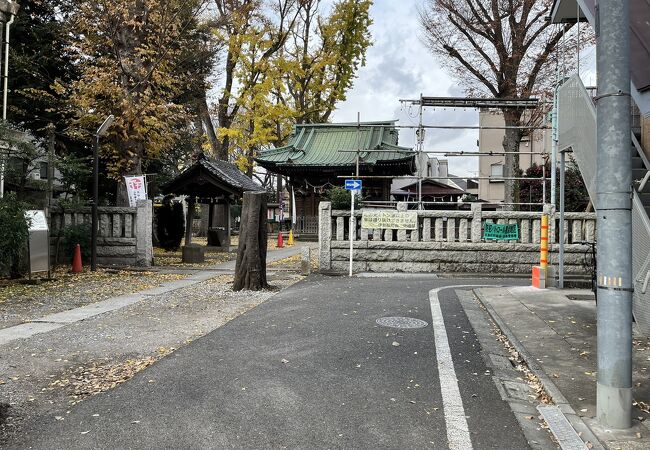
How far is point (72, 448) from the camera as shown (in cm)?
341

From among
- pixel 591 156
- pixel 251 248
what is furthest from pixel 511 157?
pixel 251 248

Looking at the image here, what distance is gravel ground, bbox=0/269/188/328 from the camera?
28.0ft

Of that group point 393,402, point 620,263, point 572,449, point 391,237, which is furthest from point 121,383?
point 391,237

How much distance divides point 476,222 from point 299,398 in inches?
409

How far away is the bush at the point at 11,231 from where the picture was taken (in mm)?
10555

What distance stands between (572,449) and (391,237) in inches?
416

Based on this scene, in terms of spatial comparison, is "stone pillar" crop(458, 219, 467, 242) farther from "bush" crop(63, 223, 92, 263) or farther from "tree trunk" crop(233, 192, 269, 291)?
"bush" crop(63, 223, 92, 263)

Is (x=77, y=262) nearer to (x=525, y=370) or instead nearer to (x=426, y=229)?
(x=426, y=229)

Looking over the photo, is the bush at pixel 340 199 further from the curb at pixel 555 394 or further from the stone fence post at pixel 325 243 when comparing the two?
the curb at pixel 555 394

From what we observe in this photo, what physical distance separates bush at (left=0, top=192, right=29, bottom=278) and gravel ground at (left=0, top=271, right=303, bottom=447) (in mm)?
3501

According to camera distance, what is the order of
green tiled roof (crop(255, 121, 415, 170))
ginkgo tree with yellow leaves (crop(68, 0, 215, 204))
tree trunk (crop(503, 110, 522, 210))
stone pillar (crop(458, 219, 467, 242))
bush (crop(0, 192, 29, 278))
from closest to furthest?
1. bush (crop(0, 192, 29, 278))
2. stone pillar (crop(458, 219, 467, 242))
3. ginkgo tree with yellow leaves (crop(68, 0, 215, 204))
4. tree trunk (crop(503, 110, 522, 210))
5. green tiled roof (crop(255, 121, 415, 170))

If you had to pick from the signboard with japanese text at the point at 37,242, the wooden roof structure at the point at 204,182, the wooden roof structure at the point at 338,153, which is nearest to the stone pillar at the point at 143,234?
the signboard with japanese text at the point at 37,242

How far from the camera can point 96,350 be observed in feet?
20.2

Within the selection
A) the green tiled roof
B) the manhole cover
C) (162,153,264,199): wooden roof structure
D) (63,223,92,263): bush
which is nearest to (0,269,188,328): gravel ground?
(63,223,92,263): bush
